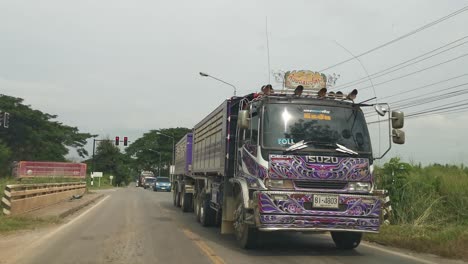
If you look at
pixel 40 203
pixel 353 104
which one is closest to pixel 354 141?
pixel 353 104

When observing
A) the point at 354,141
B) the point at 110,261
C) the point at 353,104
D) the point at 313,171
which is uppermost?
the point at 353,104

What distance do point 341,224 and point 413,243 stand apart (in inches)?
110

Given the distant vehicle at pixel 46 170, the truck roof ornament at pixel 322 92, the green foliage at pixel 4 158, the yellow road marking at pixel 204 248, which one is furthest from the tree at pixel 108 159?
the truck roof ornament at pixel 322 92

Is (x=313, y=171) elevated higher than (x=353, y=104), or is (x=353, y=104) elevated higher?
(x=353, y=104)

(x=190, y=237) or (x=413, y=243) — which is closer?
(x=413, y=243)

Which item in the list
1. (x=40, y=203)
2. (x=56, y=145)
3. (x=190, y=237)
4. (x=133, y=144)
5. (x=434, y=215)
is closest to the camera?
(x=190, y=237)

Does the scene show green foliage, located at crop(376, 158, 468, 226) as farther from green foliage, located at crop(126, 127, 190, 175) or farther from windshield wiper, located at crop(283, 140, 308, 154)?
green foliage, located at crop(126, 127, 190, 175)

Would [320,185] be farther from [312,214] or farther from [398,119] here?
[398,119]

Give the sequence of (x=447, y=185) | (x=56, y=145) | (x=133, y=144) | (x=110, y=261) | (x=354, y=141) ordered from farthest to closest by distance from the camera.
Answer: (x=133, y=144) < (x=56, y=145) < (x=447, y=185) < (x=354, y=141) < (x=110, y=261)

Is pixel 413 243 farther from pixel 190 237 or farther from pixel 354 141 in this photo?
pixel 190 237

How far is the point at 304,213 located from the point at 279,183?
0.72m

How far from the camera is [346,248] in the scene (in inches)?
446

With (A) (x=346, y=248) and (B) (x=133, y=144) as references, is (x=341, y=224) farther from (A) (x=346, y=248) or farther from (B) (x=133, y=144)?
(B) (x=133, y=144)

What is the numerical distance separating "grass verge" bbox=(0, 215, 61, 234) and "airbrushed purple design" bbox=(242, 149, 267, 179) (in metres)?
7.35
